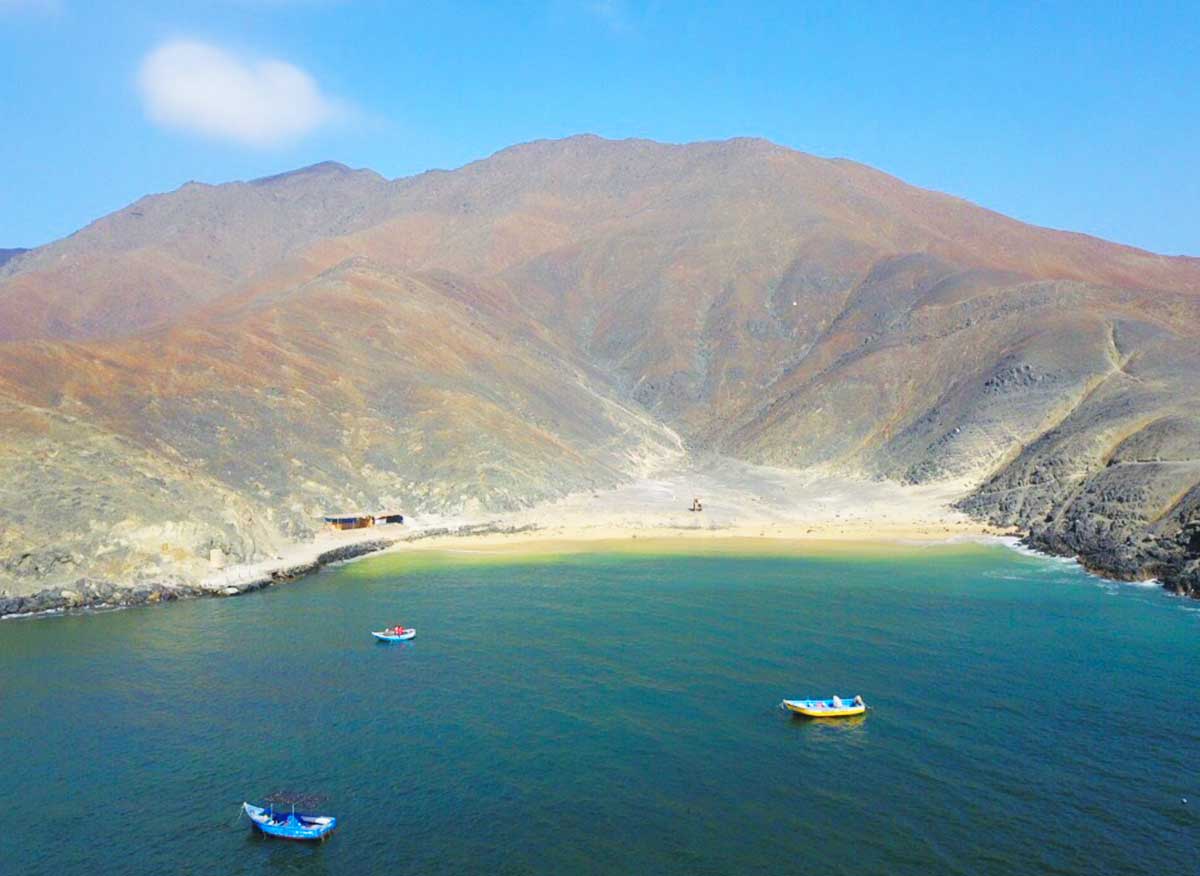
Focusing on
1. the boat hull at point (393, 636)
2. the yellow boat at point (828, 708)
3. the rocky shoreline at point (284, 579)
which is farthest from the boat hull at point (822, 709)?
the rocky shoreline at point (284, 579)

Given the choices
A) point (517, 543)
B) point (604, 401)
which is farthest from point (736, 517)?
point (604, 401)

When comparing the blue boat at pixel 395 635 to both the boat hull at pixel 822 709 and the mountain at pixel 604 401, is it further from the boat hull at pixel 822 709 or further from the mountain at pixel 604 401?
the boat hull at pixel 822 709

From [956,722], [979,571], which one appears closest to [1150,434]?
[979,571]

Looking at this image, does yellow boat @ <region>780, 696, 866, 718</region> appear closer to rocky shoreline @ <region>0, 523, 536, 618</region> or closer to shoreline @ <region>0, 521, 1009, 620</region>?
shoreline @ <region>0, 521, 1009, 620</region>

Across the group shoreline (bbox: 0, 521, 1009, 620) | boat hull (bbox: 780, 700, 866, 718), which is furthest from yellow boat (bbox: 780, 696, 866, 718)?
shoreline (bbox: 0, 521, 1009, 620)

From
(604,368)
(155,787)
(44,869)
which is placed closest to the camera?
(44,869)

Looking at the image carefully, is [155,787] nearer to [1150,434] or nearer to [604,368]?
[1150,434]
